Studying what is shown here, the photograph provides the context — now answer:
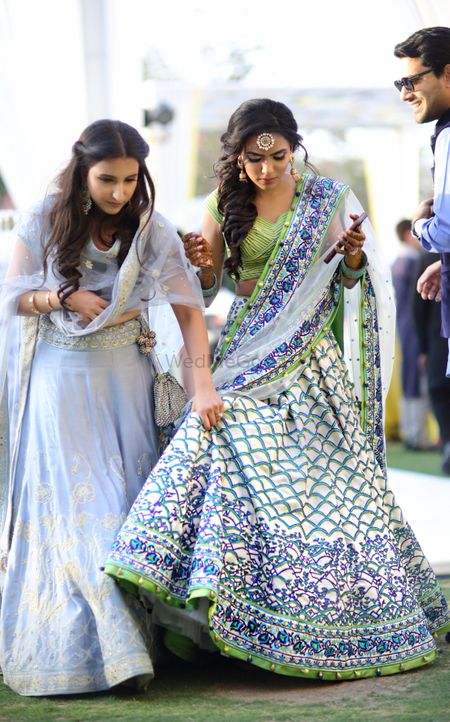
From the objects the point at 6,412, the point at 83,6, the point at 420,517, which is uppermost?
the point at 83,6

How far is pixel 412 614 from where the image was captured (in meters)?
3.33

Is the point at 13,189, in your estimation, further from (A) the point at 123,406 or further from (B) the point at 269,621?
(B) the point at 269,621

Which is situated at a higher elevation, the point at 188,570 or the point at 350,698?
the point at 188,570

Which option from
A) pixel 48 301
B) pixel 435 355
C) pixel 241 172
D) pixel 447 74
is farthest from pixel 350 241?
pixel 435 355

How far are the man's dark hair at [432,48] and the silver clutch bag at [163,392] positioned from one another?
1127 millimetres

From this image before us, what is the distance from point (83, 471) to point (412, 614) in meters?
1.03

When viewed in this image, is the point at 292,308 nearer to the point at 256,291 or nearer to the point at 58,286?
the point at 256,291

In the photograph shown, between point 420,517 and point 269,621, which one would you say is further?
point 420,517

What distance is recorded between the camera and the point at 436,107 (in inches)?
134

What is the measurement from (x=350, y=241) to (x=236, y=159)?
0.44 m

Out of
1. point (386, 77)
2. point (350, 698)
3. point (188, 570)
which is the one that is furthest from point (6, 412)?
point (386, 77)

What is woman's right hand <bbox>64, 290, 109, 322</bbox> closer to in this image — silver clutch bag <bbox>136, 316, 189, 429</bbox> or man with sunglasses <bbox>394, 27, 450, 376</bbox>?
silver clutch bag <bbox>136, 316, 189, 429</bbox>

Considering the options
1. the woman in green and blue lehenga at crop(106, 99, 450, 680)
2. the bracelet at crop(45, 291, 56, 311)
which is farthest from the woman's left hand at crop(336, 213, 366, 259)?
the bracelet at crop(45, 291, 56, 311)

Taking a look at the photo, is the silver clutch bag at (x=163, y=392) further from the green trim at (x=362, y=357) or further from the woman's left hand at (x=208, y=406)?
the green trim at (x=362, y=357)
